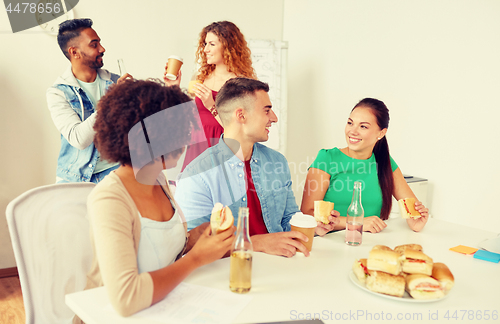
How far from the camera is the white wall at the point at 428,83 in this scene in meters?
2.57

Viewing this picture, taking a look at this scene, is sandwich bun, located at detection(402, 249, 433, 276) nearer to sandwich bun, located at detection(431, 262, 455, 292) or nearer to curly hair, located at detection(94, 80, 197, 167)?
sandwich bun, located at detection(431, 262, 455, 292)

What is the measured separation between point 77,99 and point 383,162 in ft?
5.54

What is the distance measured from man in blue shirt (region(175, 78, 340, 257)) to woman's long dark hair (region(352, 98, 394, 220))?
1.62ft

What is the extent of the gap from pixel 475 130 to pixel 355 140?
112 cm

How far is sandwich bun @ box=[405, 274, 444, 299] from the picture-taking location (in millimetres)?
1009

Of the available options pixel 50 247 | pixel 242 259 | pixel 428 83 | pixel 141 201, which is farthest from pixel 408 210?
pixel 428 83

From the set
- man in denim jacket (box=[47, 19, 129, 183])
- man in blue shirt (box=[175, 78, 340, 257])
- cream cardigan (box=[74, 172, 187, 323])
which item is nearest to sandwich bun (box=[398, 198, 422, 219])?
man in blue shirt (box=[175, 78, 340, 257])

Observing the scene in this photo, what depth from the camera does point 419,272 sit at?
1.04 m

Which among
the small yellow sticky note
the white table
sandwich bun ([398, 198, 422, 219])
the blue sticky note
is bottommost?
the small yellow sticky note

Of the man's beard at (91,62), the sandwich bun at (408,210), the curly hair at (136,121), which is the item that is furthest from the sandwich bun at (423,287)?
the man's beard at (91,62)

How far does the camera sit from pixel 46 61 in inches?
119

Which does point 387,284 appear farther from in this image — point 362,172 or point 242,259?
point 362,172

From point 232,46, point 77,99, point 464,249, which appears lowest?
point 464,249

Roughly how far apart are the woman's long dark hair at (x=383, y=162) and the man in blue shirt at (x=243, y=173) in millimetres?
493
